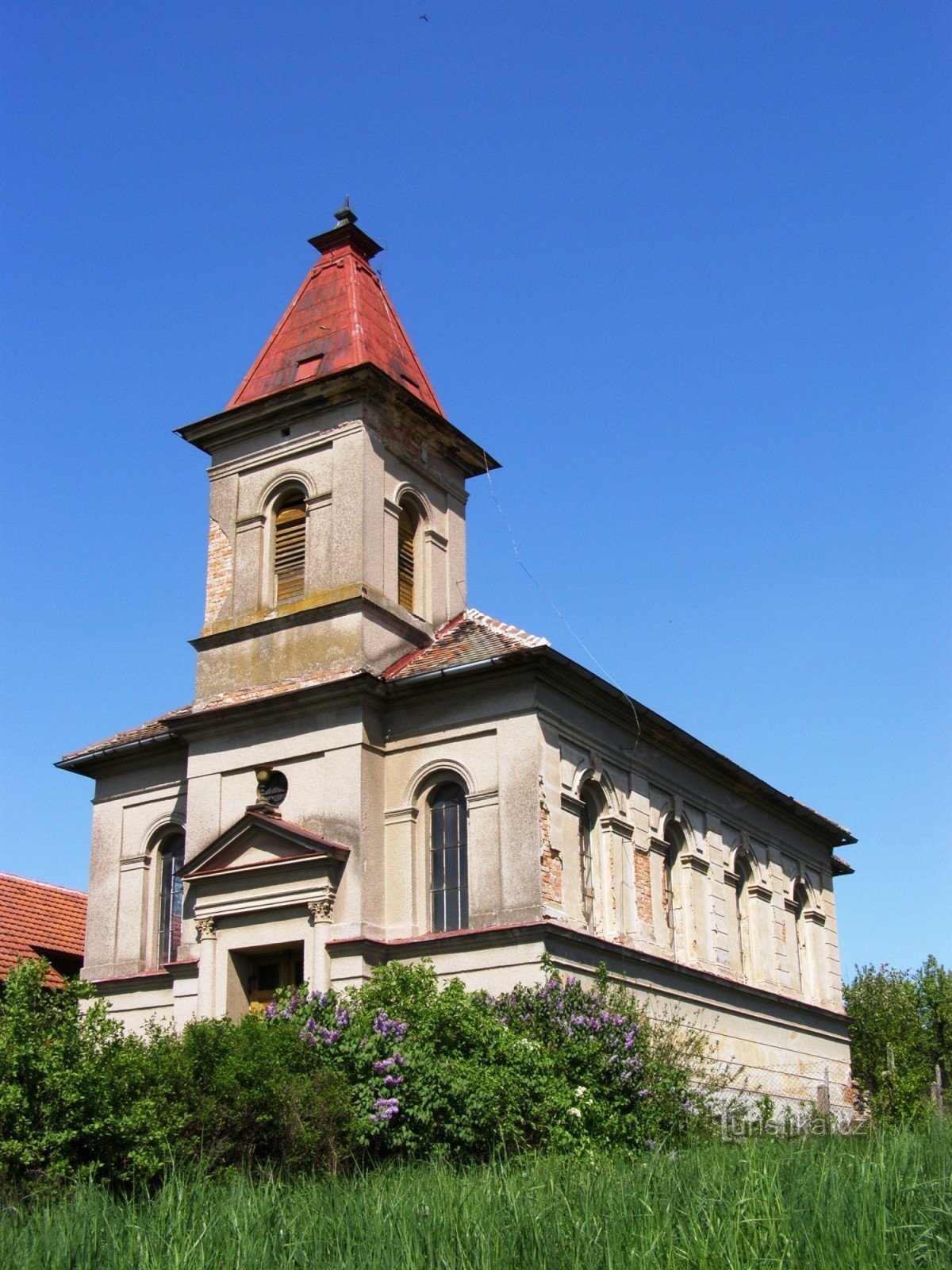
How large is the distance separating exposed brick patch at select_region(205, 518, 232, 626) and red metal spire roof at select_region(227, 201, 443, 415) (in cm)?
244

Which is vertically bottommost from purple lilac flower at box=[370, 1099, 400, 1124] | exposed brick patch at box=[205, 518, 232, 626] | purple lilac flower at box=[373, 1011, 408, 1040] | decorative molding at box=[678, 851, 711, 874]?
purple lilac flower at box=[370, 1099, 400, 1124]

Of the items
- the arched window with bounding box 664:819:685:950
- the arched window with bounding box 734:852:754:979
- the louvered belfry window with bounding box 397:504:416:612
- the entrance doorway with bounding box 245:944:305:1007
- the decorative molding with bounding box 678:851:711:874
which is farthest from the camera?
the arched window with bounding box 734:852:754:979

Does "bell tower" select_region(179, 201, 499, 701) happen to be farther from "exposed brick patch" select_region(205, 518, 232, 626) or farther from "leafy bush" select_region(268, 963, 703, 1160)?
"leafy bush" select_region(268, 963, 703, 1160)

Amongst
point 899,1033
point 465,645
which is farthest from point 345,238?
point 899,1033

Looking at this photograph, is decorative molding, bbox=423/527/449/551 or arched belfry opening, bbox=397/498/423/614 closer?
arched belfry opening, bbox=397/498/423/614

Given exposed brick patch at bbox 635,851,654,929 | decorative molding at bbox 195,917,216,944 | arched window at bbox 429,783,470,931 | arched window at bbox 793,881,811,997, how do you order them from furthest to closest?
arched window at bbox 793,881,811,997 < exposed brick patch at bbox 635,851,654,929 < decorative molding at bbox 195,917,216,944 < arched window at bbox 429,783,470,931

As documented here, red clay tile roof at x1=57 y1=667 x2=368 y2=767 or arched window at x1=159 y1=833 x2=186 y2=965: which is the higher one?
red clay tile roof at x1=57 y1=667 x2=368 y2=767

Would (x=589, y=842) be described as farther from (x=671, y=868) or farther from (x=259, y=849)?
(x=259, y=849)

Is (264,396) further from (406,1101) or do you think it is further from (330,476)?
(406,1101)

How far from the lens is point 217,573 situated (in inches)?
985

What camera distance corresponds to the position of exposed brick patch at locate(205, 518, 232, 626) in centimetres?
2484

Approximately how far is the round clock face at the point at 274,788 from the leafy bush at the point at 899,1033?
13.1m

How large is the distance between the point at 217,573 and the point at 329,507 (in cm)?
256

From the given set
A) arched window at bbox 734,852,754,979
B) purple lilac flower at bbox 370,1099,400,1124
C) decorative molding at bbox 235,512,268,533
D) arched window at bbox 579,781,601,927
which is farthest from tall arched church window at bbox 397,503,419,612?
purple lilac flower at bbox 370,1099,400,1124
